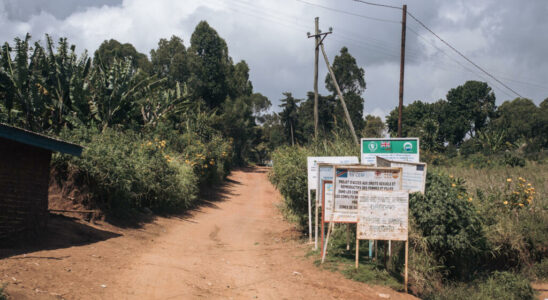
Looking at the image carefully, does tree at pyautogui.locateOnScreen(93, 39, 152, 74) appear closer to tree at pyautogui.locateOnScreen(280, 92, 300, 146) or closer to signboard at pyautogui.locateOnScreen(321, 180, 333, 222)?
tree at pyautogui.locateOnScreen(280, 92, 300, 146)

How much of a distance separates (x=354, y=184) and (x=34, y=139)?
632 centimetres

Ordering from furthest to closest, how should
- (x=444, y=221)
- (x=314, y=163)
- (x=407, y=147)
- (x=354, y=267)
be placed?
(x=314, y=163), (x=407, y=147), (x=444, y=221), (x=354, y=267)

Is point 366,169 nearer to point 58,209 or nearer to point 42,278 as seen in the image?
point 42,278

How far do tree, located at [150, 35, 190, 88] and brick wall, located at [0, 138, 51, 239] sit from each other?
40.8 m

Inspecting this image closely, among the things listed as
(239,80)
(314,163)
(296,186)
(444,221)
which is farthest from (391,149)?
(239,80)

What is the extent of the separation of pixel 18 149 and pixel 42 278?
10.8 ft

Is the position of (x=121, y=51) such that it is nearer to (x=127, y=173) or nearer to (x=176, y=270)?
(x=127, y=173)

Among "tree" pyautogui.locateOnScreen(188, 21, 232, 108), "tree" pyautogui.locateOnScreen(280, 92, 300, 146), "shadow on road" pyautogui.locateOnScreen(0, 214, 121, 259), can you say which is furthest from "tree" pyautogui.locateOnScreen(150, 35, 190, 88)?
"shadow on road" pyautogui.locateOnScreen(0, 214, 121, 259)

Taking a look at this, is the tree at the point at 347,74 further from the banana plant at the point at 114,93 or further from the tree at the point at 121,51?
the banana plant at the point at 114,93

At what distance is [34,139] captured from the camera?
8.59 metres

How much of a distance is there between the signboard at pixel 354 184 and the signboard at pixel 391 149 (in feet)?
6.95

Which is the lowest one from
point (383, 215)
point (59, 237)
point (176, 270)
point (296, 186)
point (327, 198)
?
point (176, 270)

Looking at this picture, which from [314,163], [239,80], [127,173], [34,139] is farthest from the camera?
[239,80]

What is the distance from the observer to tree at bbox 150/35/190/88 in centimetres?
4922
